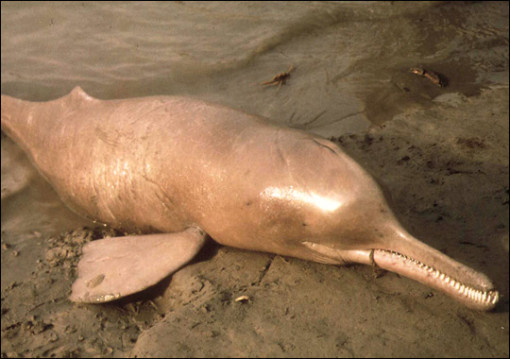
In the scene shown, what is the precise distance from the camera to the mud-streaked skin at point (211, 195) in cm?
373

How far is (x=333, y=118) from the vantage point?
6367 millimetres

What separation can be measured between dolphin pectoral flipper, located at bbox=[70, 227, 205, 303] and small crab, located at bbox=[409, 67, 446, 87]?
3869mm

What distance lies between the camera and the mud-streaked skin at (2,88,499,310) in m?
3.73

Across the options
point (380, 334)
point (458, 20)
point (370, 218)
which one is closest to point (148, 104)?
point (370, 218)

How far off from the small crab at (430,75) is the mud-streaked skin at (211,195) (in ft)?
10.2

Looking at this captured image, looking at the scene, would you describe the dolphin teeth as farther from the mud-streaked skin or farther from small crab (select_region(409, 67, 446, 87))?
small crab (select_region(409, 67, 446, 87))

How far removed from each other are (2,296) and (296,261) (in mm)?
2589

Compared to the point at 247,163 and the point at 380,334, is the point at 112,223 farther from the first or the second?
the point at 380,334

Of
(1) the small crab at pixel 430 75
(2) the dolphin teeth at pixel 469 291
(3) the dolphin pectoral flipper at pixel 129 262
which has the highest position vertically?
(2) the dolphin teeth at pixel 469 291

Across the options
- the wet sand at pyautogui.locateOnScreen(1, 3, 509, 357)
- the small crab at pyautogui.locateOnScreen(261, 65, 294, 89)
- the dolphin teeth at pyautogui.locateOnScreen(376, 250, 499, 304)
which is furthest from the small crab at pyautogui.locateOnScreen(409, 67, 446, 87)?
the dolphin teeth at pyautogui.locateOnScreen(376, 250, 499, 304)

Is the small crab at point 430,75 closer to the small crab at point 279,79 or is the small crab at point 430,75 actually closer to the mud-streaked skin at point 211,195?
the small crab at point 279,79

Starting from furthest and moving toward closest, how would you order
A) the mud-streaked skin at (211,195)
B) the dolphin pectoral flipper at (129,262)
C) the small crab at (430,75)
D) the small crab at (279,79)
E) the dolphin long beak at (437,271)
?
the small crab at (279,79) → the small crab at (430,75) → the dolphin pectoral flipper at (129,262) → the mud-streaked skin at (211,195) → the dolphin long beak at (437,271)

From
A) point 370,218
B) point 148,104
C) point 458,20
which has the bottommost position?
point 458,20

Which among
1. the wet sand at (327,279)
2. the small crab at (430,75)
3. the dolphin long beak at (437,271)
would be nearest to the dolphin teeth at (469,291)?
the dolphin long beak at (437,271)
